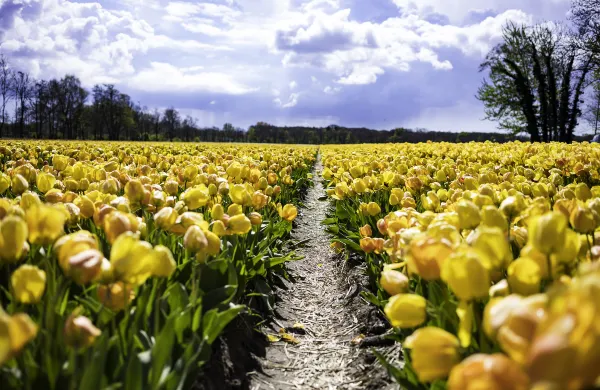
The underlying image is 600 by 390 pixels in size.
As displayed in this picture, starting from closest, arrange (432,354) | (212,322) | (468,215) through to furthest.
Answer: (432,354) < (468,215) < (212,322)

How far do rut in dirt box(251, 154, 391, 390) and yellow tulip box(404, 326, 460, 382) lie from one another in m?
1.66

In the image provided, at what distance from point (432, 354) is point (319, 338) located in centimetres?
271

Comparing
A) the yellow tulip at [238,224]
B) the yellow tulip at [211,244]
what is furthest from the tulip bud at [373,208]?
the yellow tulip at [211,244]

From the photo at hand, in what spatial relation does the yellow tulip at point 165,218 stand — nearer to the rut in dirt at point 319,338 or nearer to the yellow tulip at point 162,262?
the yellow tulip at point 162,262

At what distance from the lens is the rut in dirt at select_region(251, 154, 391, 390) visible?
3.07m

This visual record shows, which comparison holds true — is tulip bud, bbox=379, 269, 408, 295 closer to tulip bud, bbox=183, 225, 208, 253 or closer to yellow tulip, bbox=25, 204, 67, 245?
tulip bud, bbox=183, 225, 208, 253

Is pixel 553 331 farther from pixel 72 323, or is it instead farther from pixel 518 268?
Result: pixel 72 323

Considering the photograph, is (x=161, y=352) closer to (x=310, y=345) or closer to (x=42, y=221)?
(x=42, y=221)

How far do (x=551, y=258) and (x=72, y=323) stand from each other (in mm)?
1558

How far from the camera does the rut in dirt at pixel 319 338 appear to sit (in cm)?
307

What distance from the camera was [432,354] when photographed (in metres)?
1.27

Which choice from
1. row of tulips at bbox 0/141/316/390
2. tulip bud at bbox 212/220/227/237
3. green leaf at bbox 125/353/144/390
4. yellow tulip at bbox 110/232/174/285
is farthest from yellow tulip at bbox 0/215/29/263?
tulip bud at bbox 212/220/227/237

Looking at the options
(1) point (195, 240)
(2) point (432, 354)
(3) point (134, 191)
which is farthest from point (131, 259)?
(3) point (134, 191)

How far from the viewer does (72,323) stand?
142 cm
